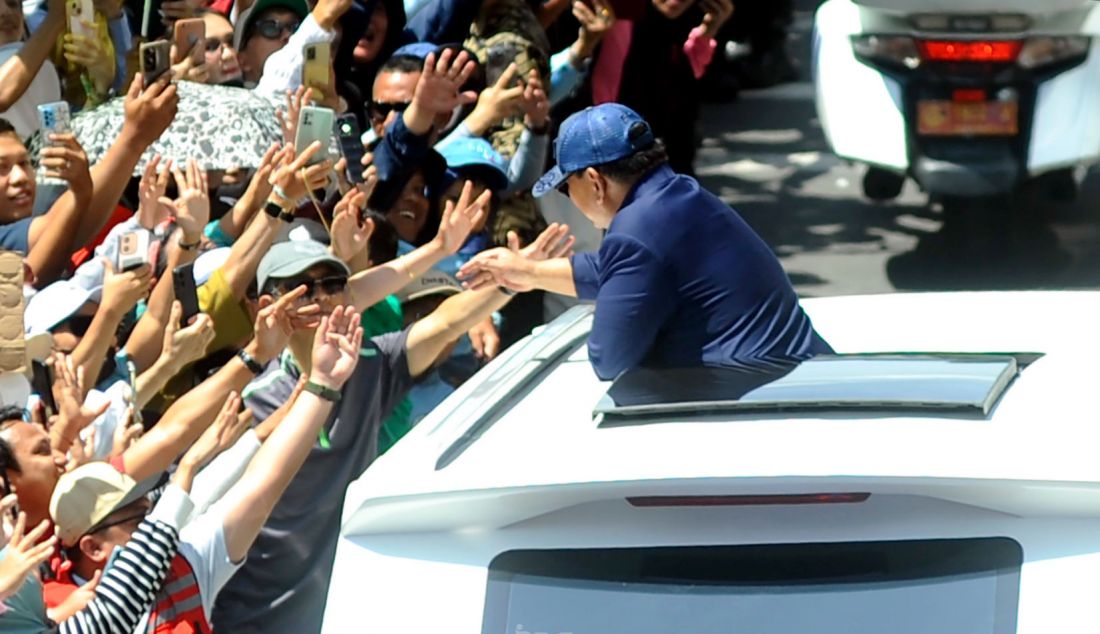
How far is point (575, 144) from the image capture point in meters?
4.65

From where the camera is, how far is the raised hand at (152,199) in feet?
18.7

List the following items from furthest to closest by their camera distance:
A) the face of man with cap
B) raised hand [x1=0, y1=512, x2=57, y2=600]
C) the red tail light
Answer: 1. the red tail light
2. the face of man with cap
3. raised hand [x1=0, y1=512, x2=57, y2=600]

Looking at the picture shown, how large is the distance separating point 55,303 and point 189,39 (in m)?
2.00

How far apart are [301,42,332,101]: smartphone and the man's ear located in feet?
9.52

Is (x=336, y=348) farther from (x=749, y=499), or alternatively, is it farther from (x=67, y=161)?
(x=749, y=499)

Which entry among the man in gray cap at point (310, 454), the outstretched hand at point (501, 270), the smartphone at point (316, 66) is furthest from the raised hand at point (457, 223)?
the smartphone at point (316, 66)

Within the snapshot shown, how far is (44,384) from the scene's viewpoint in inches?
194

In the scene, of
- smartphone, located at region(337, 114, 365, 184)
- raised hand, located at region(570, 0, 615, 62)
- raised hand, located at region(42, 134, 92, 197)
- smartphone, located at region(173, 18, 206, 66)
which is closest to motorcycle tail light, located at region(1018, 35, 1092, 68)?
raised hand, located at region(570, 0, 615, 62)

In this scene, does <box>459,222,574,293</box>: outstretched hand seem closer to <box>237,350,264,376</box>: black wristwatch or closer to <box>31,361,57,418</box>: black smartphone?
<box>237,350,264,376</box>: black wristwatch

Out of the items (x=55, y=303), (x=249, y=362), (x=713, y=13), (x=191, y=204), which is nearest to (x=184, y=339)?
(x=249, y=362)

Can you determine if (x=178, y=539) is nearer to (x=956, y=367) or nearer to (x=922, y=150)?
(x=956, y=367)

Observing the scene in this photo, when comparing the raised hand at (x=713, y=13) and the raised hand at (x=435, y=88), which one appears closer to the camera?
the raised hand at (x=435, y=88)

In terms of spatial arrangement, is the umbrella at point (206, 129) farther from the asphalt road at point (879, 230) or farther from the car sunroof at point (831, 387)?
the asphalt road at point (879, 230)

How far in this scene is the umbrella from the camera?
251 inches
